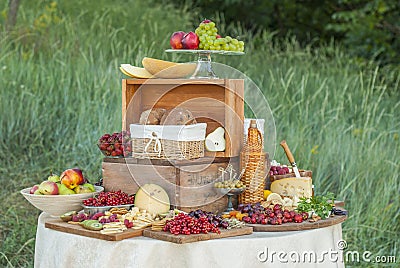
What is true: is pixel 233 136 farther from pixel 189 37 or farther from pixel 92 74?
pixel 92 74

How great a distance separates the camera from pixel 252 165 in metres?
3.14

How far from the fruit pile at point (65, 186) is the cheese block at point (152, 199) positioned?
1.01 ft

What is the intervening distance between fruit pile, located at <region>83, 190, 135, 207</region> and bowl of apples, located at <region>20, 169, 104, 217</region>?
62 millimetres

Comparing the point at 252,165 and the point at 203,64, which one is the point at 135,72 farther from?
the point at 252,165

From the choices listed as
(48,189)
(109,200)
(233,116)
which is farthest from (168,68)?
(48,189)

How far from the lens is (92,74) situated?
6344 millimetres

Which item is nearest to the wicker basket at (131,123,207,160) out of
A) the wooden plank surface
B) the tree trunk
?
the wooden plank surface

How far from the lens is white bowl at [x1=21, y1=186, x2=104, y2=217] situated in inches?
119

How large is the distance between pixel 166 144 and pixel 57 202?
527 mm

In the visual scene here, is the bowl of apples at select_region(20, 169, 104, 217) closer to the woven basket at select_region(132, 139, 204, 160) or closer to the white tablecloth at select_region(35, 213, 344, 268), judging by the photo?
the white tablecloth at select_region(35, 213, 344, 268)

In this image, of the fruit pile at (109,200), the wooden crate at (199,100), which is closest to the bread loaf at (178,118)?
the wooden crate at (199,100)

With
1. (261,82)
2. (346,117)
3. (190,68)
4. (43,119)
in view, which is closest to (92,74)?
(43,119)

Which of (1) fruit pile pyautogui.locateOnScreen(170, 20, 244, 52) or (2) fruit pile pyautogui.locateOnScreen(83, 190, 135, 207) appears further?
(1) fruit pile pyautogui.locateOnScreen(170, 20, 244, 52)

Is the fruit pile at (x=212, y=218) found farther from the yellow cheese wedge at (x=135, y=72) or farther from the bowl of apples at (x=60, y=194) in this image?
the yellow cheese wedge at (x=135, y=72)
